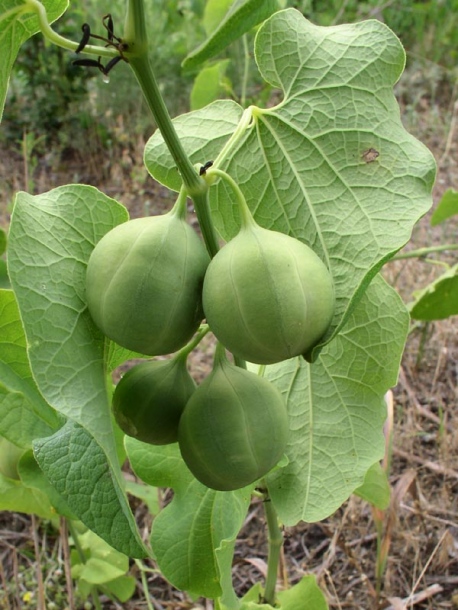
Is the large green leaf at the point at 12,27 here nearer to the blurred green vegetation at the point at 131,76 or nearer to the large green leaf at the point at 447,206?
the large green leaf at the point at 447,206

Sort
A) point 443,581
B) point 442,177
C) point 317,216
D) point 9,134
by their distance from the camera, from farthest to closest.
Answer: point 9,134
point 442,177
point 443,581
point 317,216

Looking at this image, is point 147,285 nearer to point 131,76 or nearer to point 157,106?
point 157,106

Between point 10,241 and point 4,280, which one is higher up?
point 10,241

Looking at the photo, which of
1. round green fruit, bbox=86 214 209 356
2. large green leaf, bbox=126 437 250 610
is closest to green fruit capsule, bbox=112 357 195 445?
round green fruit, bbox=86 214 209 356

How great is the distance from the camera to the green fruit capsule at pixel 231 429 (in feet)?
2.77

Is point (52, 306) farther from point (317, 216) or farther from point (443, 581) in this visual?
point (443, 581)

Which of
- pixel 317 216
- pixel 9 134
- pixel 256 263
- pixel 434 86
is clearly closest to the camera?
pixel 256 263

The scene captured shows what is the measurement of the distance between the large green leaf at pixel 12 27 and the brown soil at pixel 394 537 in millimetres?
1085

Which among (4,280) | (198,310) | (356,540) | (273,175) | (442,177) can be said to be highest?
(273,175)

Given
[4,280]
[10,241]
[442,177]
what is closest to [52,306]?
[10,241]

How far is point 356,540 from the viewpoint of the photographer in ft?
6.20

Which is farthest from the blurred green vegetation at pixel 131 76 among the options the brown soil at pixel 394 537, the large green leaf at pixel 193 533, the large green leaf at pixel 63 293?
the large green leaf at pixel 63 293

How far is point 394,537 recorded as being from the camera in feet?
6.06

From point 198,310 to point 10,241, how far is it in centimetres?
22
